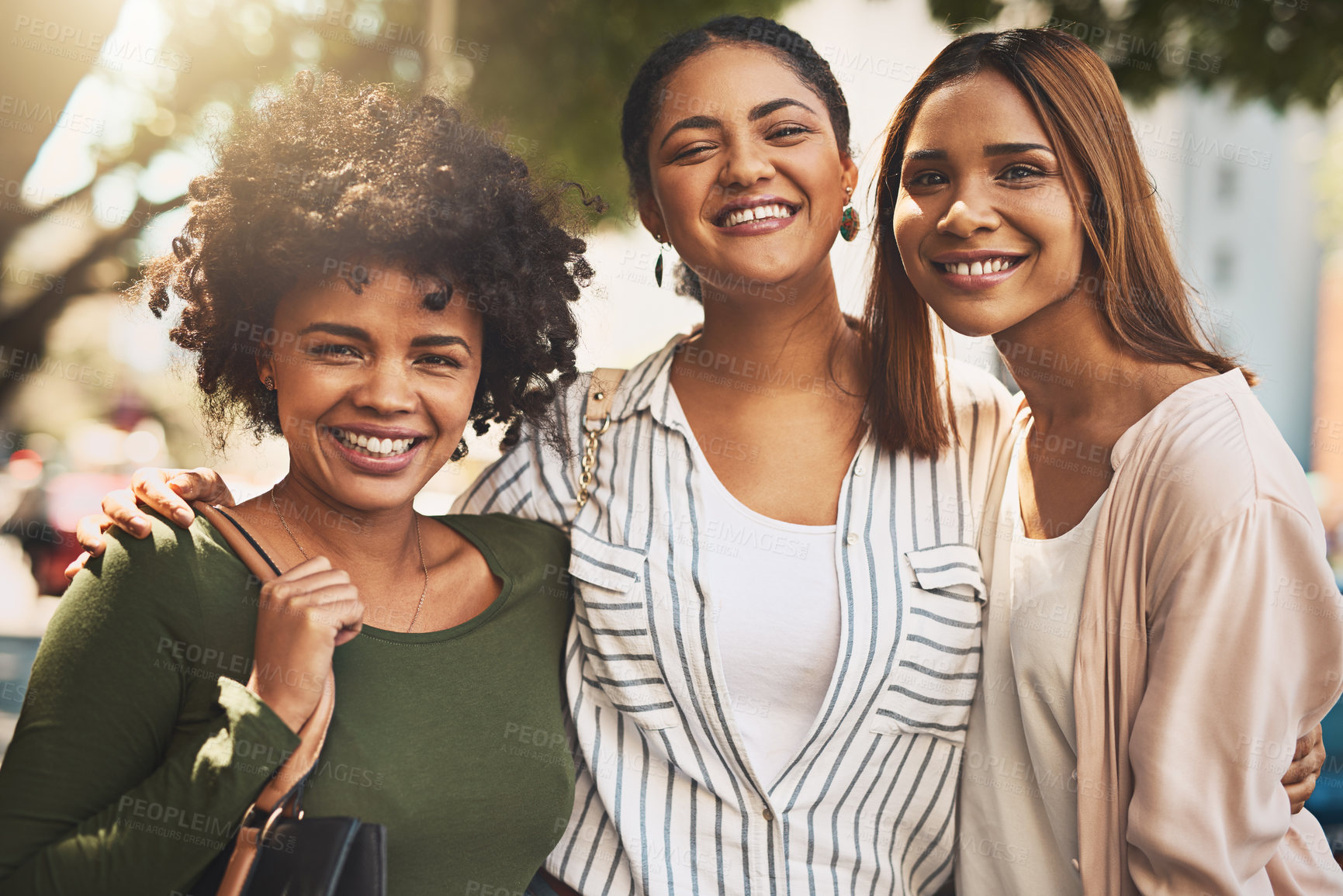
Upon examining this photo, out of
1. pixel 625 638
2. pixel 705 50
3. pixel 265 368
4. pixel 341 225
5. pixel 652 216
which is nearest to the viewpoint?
pixel 341 225

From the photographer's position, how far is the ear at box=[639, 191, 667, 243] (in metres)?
2.55

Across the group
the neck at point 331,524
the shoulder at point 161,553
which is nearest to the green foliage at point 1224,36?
the neck at point 331,524

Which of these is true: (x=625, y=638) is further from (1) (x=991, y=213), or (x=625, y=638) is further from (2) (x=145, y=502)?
(1) (x=991, y=213)

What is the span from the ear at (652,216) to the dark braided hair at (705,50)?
0.08ft

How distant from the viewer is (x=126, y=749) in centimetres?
169

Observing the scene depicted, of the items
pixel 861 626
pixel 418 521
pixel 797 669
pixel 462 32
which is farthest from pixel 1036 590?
pixel 462 32

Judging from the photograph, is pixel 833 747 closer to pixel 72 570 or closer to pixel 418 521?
pixel 418 521

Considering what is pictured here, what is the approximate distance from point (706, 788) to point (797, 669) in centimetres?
35

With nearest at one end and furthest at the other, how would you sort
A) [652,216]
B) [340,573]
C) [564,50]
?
[340,573]
[652,216]
[564,50]

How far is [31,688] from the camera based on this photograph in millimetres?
1700

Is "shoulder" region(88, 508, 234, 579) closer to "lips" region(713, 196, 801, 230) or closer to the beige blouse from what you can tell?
"lips" region(713, 196, 801, 230)

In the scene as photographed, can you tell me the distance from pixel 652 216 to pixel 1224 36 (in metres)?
3.86

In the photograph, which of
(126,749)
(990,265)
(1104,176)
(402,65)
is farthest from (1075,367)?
(402,65)

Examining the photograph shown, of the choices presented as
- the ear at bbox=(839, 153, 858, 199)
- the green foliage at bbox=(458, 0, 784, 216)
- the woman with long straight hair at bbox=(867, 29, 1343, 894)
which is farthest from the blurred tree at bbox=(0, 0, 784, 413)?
the woman with long straight hair at bbox=(867, 29, 1343, 894)
